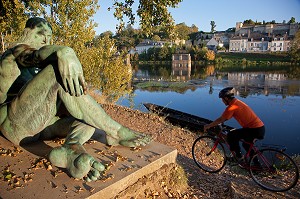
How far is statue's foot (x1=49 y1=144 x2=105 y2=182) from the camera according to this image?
A: 264 cm

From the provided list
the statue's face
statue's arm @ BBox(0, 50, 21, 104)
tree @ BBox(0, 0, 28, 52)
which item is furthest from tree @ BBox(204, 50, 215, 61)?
statue's arm @ BBox(0, 50, 21, 104)

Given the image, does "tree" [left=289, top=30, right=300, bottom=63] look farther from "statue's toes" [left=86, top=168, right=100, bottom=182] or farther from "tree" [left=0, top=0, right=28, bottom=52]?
"statue's toes" [left=86, top=168, right=100, bottom=182]

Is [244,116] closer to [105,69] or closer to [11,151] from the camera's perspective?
[11,151]

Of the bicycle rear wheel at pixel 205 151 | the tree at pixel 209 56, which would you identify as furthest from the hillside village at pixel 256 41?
the bicycle rear wheel at pixel 205 151

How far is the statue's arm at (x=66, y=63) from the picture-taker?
252 cm

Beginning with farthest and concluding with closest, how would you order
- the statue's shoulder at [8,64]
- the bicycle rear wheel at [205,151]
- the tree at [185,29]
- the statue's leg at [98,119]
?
the tree at [185,29]
the bicycle rear wheel at [205,151]
the statue's shoulder at [8,64]
the statue's leg at [98,119]

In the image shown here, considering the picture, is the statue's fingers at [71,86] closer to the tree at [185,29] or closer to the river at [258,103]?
the river at [258,103]

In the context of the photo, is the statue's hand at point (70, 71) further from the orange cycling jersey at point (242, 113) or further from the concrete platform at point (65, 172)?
the orange cycling jersey at point (242, 113)

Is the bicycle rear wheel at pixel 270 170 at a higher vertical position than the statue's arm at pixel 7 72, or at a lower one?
lower

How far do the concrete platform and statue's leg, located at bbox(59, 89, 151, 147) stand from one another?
130mm

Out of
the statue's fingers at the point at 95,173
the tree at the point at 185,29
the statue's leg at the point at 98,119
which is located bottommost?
the statue's fingers at the point at 95,173

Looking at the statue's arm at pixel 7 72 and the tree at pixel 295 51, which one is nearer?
the statue's arm at pixel 7 72

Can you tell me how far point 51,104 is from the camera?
2857mm

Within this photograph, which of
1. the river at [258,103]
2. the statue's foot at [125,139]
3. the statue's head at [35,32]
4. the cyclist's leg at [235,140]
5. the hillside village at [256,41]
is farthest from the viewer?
the hillside village at [256,41]
